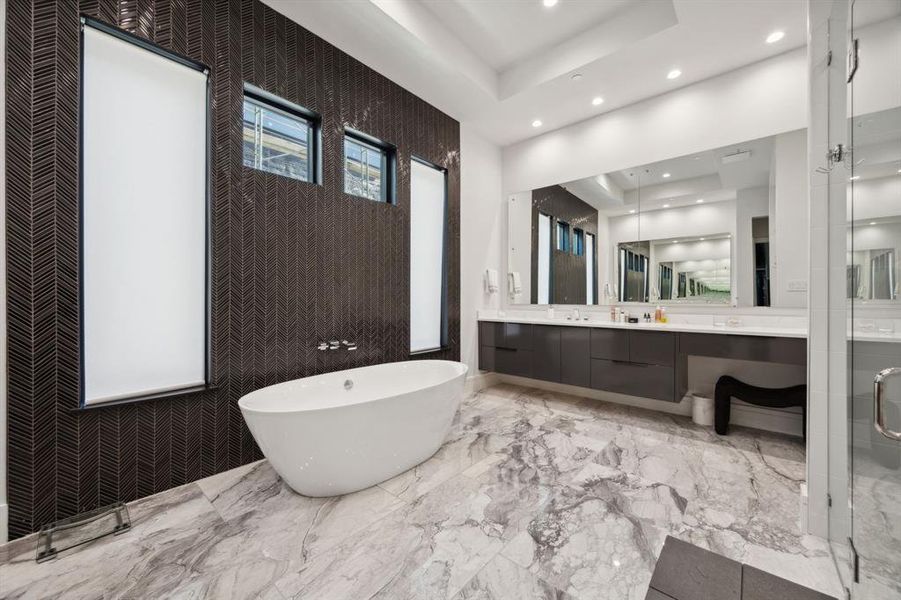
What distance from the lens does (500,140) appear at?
4.26 meters

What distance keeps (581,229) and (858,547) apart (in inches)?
117

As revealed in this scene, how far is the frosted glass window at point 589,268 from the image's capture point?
3.66 meters

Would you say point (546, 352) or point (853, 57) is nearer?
point (853, 57)

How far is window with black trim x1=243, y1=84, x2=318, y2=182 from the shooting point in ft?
7.93

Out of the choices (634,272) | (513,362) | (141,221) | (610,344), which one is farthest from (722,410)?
(141,221)

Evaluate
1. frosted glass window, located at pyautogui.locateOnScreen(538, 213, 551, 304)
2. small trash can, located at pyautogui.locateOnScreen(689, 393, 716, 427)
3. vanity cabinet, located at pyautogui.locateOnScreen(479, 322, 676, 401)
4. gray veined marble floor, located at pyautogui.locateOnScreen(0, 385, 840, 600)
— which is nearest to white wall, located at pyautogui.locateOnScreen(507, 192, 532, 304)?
frosted glass window, located at pyautogui.locateOnScreen(538, 213, 551, 304)

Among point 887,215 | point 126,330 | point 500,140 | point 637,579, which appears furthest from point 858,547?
point 500,140

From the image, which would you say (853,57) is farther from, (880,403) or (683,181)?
(683,181)

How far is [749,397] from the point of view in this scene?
105 inches

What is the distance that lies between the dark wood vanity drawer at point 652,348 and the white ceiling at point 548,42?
209cm

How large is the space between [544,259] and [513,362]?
119 cm

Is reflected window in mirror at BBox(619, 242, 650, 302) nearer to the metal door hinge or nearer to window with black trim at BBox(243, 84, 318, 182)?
the metal door hinge

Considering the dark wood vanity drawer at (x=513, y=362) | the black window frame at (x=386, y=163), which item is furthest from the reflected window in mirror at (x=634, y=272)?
the black window frame at (x=386, y=163)

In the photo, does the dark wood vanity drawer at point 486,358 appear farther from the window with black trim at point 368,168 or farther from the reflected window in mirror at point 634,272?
the window with black trim at point 368,168
